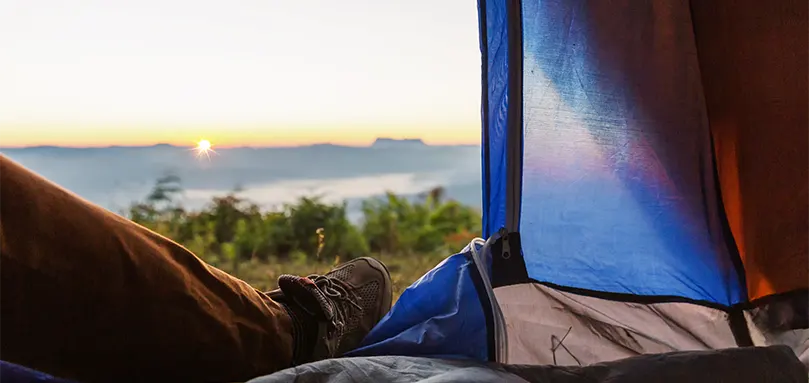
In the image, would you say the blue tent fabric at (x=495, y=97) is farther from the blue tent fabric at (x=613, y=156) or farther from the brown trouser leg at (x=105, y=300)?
the brown trouser leg at (x=105, y=300)

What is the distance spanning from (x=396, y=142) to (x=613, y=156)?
74cm

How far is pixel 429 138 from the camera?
1705mm

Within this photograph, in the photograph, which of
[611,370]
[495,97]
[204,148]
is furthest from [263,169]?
[611,370]

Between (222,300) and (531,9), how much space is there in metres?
0.59

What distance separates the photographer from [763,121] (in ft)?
3.37

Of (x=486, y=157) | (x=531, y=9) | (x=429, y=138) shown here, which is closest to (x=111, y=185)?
(x=429, y=138)

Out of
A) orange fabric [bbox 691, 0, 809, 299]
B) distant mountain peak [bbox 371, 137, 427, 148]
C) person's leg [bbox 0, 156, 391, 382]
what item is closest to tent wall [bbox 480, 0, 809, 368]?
orange fabric [bbox 691, 0, 809, 299]

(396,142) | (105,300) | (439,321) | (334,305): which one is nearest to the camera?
(105,300)

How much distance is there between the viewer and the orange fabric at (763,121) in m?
1.02

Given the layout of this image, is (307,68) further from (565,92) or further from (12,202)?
(12,202)

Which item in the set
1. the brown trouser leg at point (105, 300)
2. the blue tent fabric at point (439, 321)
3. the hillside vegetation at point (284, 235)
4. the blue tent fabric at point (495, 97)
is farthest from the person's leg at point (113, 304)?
the hillside vegetation at point (284, 235)

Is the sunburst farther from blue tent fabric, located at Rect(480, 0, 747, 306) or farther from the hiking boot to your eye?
blue tent fabric, located at Rect(480, 0, 747, 306)

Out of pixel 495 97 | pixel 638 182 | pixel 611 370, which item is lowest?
pixel 611 370

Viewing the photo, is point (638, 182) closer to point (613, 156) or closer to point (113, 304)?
point (613, 156)
